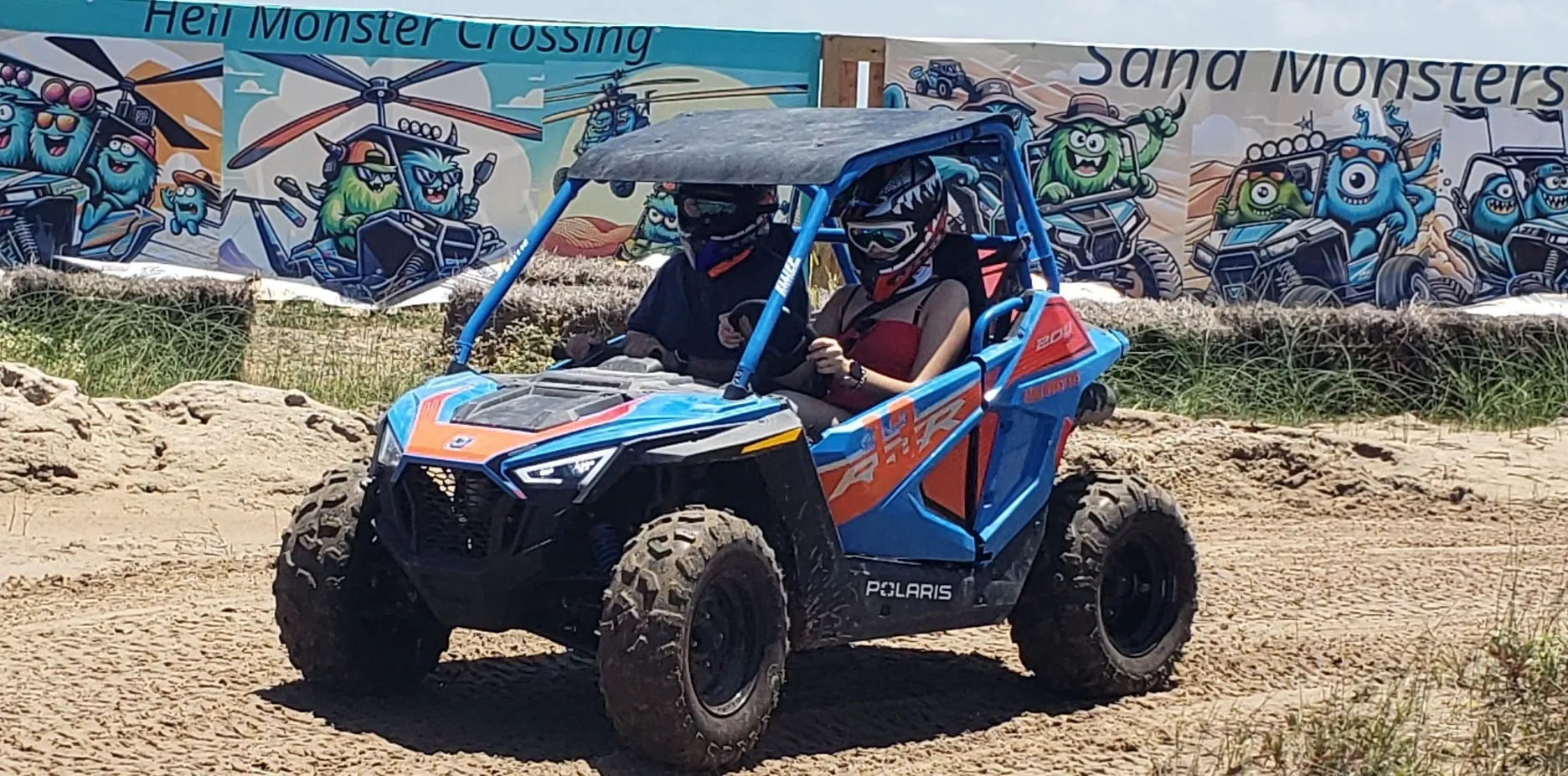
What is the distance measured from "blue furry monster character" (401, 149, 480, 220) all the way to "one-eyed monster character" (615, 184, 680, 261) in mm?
1426

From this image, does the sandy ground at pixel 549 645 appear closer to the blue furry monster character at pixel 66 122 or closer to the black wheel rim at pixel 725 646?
the black wheel rim at pixel 725 646

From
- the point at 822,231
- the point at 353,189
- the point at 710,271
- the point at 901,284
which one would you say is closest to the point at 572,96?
the point at 353,189

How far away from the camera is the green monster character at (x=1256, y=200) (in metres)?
19.0

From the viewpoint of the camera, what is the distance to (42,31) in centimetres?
1858

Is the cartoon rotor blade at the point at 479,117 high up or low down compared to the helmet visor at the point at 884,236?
up

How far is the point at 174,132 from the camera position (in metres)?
18.7

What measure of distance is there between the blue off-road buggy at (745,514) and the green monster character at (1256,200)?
1221 cm

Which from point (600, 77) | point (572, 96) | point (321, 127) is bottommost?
point (321, 127)

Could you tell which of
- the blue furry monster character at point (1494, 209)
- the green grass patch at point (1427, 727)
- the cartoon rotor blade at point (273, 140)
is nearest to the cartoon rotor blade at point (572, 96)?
the cartoon rotor blade at point (273, 140)

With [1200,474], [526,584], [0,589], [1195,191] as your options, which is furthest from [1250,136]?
[526,584]

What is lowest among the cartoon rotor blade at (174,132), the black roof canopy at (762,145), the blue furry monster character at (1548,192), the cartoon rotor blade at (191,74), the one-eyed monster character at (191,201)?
the one-eyed monster character at (191,201)

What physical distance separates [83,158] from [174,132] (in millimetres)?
788

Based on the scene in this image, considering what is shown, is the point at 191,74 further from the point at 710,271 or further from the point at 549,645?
the point at 710,271

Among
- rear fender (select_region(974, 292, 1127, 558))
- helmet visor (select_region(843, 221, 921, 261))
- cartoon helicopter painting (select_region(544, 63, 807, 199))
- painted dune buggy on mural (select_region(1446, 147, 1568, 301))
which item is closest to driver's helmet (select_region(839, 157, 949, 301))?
helmet visor (select_region(843, 221, 921, 261))
